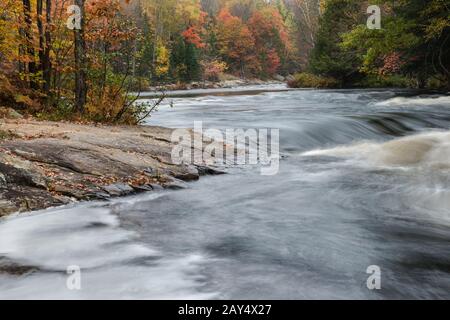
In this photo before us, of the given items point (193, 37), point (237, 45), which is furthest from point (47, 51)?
point (237, 45)

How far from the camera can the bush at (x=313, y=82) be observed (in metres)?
36.6

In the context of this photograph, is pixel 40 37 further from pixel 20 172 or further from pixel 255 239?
Answer: pixel 255 239

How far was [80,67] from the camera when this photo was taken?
11438 mm

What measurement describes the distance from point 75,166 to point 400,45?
19.3 metres

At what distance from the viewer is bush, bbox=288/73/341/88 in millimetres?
36594

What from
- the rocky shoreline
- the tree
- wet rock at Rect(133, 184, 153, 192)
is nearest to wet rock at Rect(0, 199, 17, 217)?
the rocky shoreline


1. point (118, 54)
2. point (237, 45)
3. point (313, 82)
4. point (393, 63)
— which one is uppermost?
point (237, 45)

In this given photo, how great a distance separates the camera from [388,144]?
36.2 ft

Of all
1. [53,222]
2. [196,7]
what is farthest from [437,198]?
[196,7]

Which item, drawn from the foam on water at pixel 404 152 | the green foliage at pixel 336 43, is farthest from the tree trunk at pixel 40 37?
the green foliage at pixel 336 43

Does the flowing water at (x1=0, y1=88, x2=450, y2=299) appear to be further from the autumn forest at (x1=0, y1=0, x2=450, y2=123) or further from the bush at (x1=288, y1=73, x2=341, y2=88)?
the bush at (x1=288, y1=73, x2=341, y2=88)

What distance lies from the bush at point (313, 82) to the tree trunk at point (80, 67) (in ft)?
91.9

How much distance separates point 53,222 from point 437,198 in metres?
5.58
